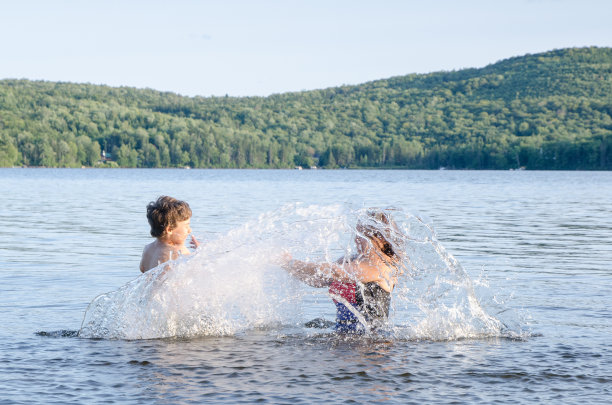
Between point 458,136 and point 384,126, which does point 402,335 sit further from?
point 384,126

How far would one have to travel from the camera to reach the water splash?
400 inches

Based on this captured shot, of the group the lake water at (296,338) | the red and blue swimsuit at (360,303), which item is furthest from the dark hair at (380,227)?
the red and blue swimsuit at (360,303)

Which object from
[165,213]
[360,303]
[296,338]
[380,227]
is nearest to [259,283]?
[296,338]

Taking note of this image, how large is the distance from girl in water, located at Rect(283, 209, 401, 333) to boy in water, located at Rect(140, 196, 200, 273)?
1.37m

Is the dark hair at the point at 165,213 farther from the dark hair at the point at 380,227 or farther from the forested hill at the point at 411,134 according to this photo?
the forested hill at the point at 411,134

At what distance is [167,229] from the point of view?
9734 mm

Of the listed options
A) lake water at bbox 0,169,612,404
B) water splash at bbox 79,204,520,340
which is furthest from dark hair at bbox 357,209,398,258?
lake water at bbox 0,169,612,404

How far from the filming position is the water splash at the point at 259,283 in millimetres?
10148

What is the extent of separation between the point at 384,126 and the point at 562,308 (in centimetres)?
18816

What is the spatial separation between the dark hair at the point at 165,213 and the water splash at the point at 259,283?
51 centimetres

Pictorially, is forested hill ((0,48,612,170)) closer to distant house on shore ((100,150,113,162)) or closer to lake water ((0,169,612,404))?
distant house on shore ((100,150,113,162))

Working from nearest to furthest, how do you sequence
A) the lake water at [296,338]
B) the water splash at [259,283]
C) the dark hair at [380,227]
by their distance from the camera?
the lake water at [296,338] < the dark hair at [380,227] < the water splash at [259,283]

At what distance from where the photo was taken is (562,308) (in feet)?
42.3

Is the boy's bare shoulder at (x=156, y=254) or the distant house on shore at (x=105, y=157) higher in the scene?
the boy's bare shoulder at (x=156, y=254)
